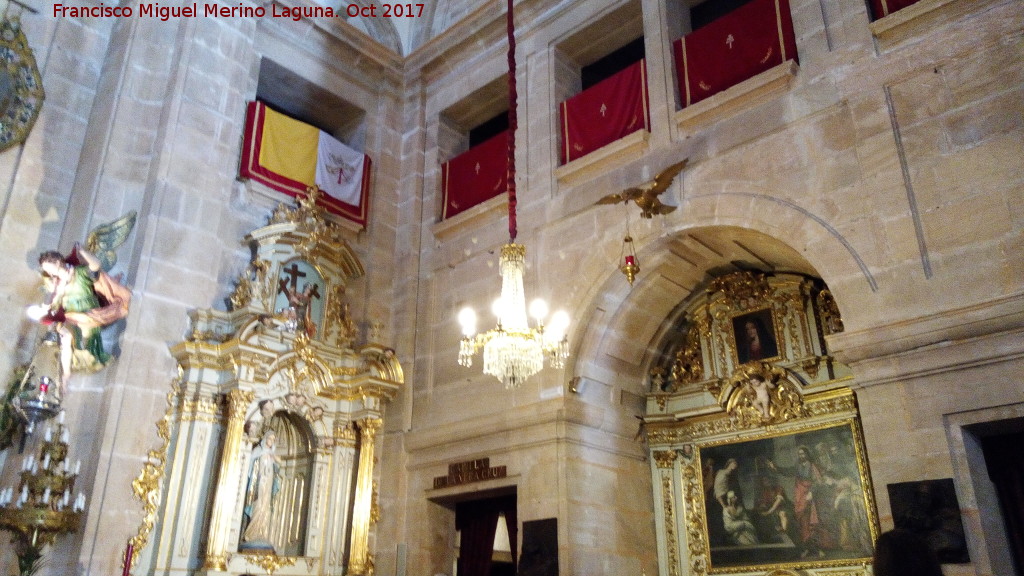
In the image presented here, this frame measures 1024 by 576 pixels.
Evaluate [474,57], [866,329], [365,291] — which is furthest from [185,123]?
[866,329]

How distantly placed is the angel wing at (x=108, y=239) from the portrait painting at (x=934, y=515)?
26.1 ft

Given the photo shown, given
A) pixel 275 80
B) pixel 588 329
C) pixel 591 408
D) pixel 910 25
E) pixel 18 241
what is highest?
pixel 275 80

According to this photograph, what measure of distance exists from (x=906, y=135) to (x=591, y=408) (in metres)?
4.17

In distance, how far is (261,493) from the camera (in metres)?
8.89

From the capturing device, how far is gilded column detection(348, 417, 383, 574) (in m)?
9.30

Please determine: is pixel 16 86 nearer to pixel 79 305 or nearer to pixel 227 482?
pixel 79 305

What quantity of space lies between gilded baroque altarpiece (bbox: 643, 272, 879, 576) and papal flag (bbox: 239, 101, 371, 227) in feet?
16.0

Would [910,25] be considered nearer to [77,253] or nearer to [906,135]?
[906,135]

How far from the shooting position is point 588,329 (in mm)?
9008

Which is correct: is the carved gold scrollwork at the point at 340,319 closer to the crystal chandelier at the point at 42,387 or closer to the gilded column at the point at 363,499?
→ the gilded column at the point at 363,499

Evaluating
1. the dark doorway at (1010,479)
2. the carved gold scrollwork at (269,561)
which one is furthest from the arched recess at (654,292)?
the carved gold scrollwork at (269,561)

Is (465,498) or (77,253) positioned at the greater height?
(77,253)

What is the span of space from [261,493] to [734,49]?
711 cm

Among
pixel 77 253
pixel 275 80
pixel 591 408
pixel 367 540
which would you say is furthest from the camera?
pixel 275 80
